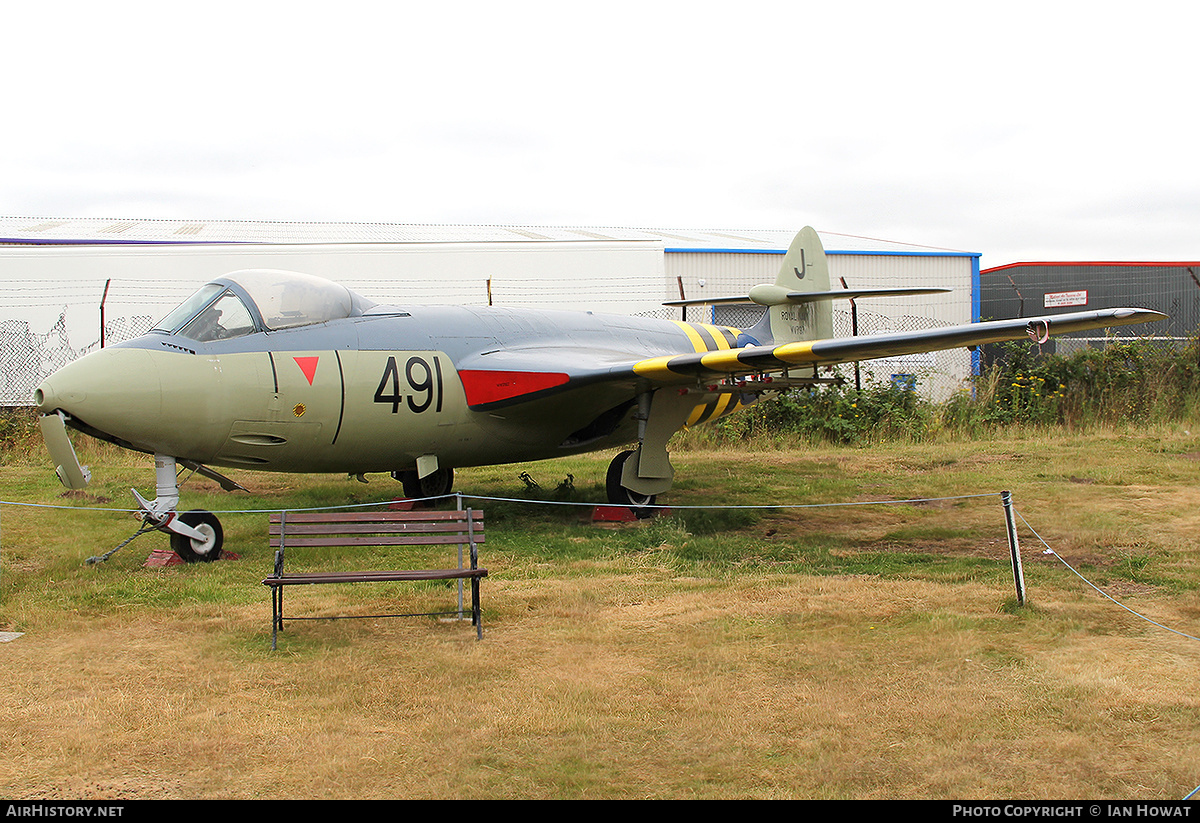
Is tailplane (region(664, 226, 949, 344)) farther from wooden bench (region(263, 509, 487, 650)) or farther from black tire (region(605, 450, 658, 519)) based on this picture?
wooden bench (region(263, 509, 487, 650))

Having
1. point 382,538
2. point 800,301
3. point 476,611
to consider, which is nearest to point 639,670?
point 476,611

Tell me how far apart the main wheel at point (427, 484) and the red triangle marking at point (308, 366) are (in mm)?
3011

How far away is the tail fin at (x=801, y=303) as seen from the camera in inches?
534

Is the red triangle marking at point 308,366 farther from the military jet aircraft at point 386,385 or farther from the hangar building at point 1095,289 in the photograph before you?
the hangar building at point 1095,289

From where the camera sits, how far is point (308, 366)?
8898 mm

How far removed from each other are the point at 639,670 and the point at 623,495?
567 cm

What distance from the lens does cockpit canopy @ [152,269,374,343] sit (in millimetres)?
8570

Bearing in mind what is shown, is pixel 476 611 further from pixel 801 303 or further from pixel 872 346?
pixel 801 303

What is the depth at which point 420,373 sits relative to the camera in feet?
31.7

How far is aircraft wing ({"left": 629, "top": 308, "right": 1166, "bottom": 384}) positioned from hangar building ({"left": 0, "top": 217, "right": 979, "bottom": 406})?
29.0 ft

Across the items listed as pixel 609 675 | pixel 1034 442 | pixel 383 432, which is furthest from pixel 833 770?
pixel 1034 442

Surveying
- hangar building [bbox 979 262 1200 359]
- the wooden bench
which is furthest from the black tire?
hangar building [bbox 979 262 1200 359]

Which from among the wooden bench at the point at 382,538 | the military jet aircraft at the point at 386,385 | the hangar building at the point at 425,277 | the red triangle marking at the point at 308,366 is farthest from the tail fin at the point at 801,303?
the wooden bench at the point at 382,538

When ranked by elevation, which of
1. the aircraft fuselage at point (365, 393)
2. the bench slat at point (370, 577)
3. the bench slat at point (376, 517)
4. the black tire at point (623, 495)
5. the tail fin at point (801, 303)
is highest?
the tail fin at point (801, 303)
